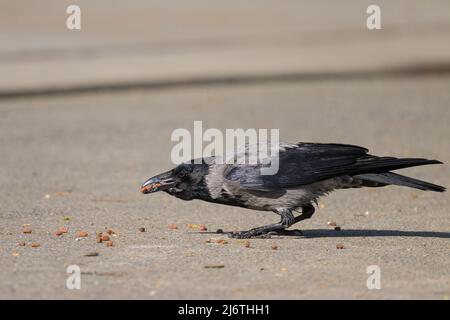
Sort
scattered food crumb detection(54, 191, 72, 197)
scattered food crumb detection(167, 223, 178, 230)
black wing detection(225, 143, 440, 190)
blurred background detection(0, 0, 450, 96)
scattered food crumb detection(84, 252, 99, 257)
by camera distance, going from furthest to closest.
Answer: blurred background detection(0, 0, 450, 96) → scattered food crumb detection(54, 191, 72, 197) → scattered food crumb detection(167, 223, 178, 230) → black wing detection(225, 143, 440, 190) → scattered food crumb detection(84, 252, 99, 257)

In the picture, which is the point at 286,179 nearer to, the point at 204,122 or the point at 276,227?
the point at 276,227

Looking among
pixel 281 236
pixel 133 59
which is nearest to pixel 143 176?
pixel 281 236

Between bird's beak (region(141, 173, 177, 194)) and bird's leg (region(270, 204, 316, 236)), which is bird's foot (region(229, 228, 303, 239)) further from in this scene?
bird's beak (region(141, 173, 177, 194))

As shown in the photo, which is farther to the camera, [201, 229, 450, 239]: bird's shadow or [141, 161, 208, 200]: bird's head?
[201, 229, 450, 239]: bird's shadow

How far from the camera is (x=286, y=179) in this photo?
8555 mm

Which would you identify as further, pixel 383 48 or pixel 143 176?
pixel 383 48

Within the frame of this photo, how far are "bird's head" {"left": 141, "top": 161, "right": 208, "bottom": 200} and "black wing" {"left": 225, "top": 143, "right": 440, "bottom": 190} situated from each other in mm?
258

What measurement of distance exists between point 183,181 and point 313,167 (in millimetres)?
1043

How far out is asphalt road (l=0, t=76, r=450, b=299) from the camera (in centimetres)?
721

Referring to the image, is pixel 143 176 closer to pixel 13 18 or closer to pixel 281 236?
pixel 281 236

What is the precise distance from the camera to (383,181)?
28.1 feet

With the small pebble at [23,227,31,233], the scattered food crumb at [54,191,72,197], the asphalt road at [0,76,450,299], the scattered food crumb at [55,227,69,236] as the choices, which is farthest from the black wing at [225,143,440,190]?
the scattered food crumb at [54,191,72,197]

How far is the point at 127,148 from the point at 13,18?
1657 cm
